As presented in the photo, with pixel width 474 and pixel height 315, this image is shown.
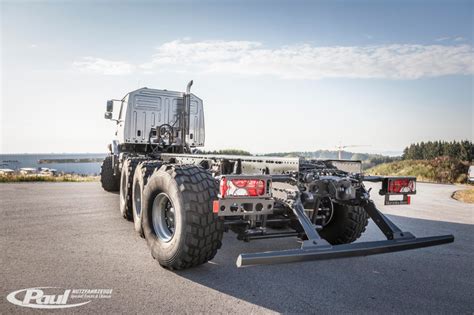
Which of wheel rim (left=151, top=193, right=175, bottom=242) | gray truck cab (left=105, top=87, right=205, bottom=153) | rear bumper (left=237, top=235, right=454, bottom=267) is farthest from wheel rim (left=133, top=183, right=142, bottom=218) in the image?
rear bumper (left=237, top=235, right=454, bottom=267)

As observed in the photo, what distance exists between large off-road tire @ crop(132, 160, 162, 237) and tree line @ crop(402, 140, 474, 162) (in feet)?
158

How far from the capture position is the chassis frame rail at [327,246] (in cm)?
323

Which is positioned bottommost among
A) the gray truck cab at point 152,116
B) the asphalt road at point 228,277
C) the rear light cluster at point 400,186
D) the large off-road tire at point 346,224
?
the asphalt road at point 228,277

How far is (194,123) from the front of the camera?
411 inches

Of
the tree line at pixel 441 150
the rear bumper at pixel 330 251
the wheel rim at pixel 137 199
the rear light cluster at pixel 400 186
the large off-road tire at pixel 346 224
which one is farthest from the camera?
the tree line at pixel 441 150

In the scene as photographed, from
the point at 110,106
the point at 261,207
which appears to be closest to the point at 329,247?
Result: the point at 261,207

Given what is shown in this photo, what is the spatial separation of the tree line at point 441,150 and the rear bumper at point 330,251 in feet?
159

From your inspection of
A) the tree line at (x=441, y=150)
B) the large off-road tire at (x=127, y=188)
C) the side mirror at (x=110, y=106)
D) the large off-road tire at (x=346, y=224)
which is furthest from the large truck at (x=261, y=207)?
the tree line at (x=441, y=150)

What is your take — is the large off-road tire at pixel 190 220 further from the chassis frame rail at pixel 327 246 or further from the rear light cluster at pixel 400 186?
the rear light cluster at pixel 400 186

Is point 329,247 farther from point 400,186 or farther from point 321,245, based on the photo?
point 400,186

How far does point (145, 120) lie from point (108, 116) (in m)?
1.46

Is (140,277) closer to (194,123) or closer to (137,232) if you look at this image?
(137,232)

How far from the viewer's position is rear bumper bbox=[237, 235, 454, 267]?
321cm

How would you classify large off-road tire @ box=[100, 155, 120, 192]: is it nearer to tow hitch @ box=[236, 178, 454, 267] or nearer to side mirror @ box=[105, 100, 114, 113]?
side mirror @ box=[105, 100, 114, 113]
